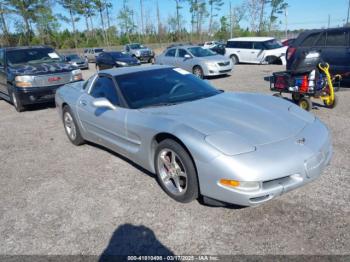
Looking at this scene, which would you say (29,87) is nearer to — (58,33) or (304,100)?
(304,100)

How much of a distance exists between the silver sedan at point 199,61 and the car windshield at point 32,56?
5.89m

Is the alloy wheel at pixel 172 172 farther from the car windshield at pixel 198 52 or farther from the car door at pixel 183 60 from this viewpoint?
the car windshield at pixel 198 52

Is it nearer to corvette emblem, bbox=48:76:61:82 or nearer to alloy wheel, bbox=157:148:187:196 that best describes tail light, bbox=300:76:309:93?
alloy wheel, bbox=157:148:187:196

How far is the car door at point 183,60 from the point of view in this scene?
13599mm

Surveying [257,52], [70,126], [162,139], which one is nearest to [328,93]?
[162,139]

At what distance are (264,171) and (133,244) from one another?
1.32 metres

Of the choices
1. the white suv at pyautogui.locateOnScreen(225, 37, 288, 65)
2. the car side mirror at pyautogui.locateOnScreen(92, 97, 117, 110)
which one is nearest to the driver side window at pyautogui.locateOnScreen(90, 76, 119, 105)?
the car side mirror at pyautogui.locateOnScreen(92, 97, 117, 110)

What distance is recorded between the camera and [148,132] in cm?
344

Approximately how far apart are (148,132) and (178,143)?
0.48m

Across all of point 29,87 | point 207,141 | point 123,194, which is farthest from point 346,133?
point 29,87

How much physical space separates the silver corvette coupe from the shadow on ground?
56 centimetres

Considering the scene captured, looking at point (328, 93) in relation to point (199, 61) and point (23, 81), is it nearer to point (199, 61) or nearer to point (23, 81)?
point (199, 61)

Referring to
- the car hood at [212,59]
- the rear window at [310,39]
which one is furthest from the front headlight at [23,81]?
the rear window at [310,39]

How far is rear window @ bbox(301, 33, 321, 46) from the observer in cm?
949
